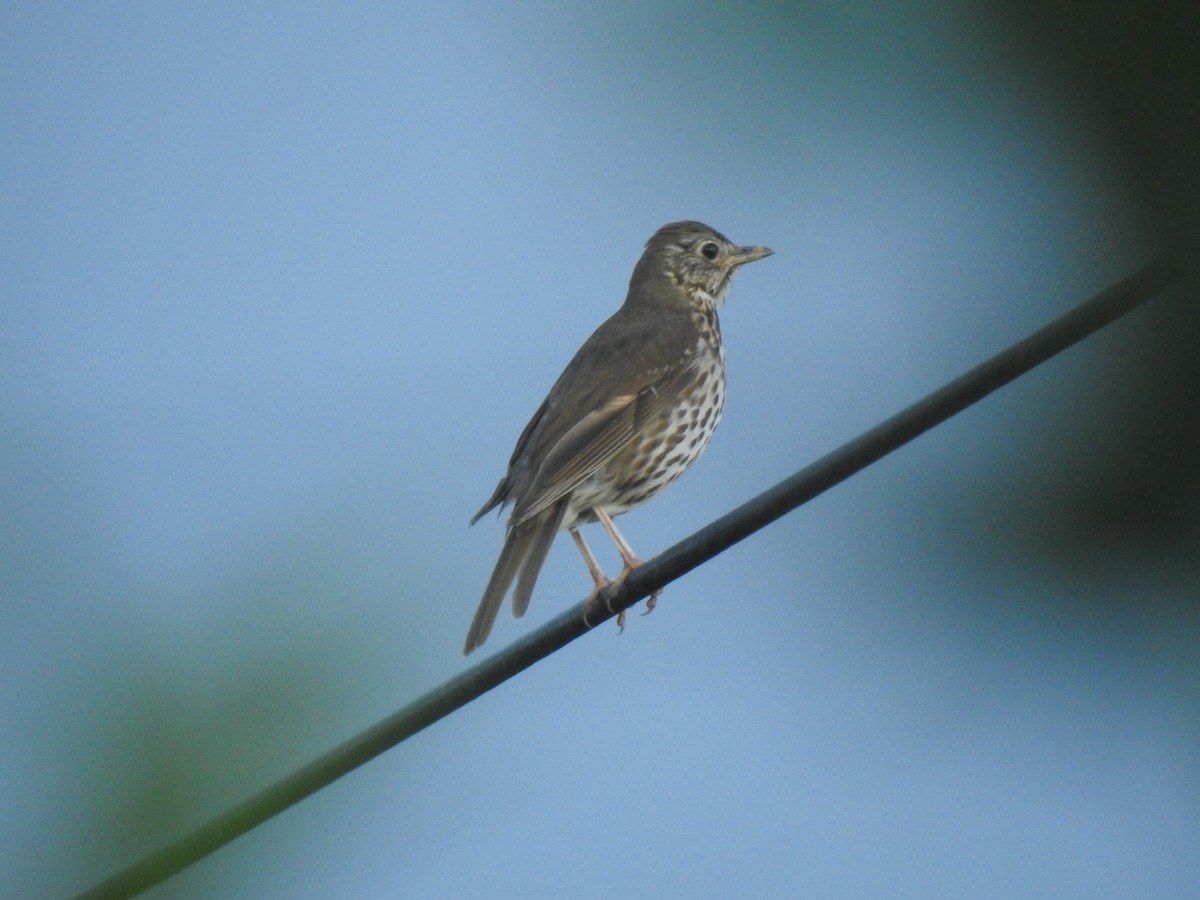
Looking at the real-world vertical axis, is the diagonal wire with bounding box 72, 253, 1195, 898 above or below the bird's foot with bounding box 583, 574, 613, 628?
below

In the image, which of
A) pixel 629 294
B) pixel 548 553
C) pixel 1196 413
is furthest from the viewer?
pixel 629 294

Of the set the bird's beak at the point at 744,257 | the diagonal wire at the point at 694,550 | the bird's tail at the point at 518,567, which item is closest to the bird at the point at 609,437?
the bird's tail at the point at 518,567

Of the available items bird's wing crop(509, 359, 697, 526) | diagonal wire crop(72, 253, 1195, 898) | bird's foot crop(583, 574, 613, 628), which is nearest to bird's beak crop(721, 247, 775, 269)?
bird's wing crop(509, 359, 697, 526)

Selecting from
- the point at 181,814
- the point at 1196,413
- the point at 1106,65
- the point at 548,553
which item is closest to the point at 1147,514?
the point at 1196,413

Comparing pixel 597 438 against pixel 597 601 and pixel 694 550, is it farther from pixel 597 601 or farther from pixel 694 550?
pixel 694 550

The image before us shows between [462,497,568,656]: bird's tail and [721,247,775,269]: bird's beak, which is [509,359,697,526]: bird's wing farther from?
[721,247,775,269]: bird's beak

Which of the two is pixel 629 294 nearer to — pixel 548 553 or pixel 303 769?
pixel 548 553

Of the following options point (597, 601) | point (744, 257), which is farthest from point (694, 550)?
point (744, 257)
